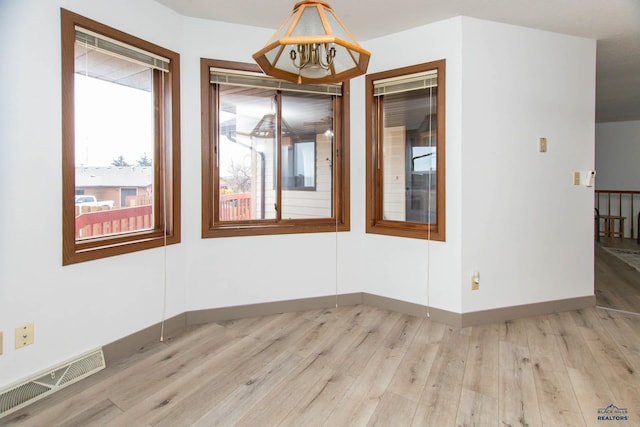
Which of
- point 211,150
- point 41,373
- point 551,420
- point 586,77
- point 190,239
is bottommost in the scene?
point 551,420

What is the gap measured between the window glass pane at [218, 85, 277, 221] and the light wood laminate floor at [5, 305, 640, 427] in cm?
105

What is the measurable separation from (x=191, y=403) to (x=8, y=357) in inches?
39.8

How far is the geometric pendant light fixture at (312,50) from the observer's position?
1403mm

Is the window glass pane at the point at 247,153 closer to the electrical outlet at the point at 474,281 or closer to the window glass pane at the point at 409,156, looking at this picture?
the window glass pane at the point at 409,156

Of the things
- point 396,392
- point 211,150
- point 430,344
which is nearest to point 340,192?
point 211,150

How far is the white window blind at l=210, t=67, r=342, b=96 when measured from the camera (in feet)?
10.1

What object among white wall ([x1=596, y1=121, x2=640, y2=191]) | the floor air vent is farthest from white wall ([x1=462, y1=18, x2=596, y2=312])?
white wall ([x1=596, y1=121, x2=640, y2=191])

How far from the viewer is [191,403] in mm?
1977

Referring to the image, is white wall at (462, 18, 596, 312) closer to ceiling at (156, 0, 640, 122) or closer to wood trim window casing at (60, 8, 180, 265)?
ceiling at (156, 0, 640, 122)

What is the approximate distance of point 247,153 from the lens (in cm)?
331

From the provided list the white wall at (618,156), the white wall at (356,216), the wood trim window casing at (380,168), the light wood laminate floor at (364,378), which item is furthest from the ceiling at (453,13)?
the white wall at (618,156)

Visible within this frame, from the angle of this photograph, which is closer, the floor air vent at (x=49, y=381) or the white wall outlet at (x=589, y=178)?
the floor air vent at (x=49, y=381)

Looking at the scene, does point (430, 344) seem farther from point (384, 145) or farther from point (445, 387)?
point (384, 145)

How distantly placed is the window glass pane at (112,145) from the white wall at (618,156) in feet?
29.7
